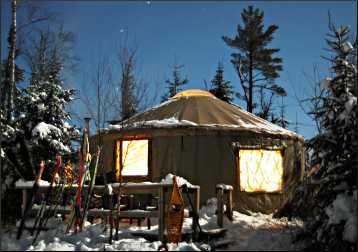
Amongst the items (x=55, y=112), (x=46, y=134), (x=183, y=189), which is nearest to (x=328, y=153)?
(x=183, y=189)

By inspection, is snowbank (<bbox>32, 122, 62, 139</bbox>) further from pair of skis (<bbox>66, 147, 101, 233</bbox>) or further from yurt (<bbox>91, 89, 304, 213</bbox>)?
pair of skis (<bbox>66, 147, 101, 233</bbox>)

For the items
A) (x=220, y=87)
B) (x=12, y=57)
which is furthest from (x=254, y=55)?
(x=12, y=57)

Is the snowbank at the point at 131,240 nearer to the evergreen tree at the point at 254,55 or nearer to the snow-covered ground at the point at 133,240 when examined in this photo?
the snow-covered ground at the point at 133,240

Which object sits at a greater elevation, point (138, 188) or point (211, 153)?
point (211, 153)

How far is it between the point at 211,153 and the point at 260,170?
4.27 feet

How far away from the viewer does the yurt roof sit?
9.87 metres

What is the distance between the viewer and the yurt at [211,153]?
31.9 feet

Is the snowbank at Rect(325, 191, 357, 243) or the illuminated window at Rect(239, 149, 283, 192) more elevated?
the illuminated window at Rect(239, 149, 283, 192)

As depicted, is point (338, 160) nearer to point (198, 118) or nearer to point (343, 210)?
point (343, 210)

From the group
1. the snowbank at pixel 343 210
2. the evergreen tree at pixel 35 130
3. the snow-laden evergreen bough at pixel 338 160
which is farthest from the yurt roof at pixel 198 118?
the snowbank at pixel 343 210

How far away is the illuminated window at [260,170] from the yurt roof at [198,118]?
55cm

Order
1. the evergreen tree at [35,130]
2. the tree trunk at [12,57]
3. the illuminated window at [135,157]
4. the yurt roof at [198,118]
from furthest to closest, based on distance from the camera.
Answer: the tree trunk at [12,57] < the illuminated window at [135,157] < the yurt roof at [198,118] < the evergreen tree at [35,130]

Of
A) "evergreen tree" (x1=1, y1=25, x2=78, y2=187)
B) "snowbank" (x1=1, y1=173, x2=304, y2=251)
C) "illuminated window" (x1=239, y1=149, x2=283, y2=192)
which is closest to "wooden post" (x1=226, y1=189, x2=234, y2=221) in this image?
"snowbank" (x1=1, y1=173, x2=304, y2=251)

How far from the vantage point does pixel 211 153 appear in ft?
31.9
